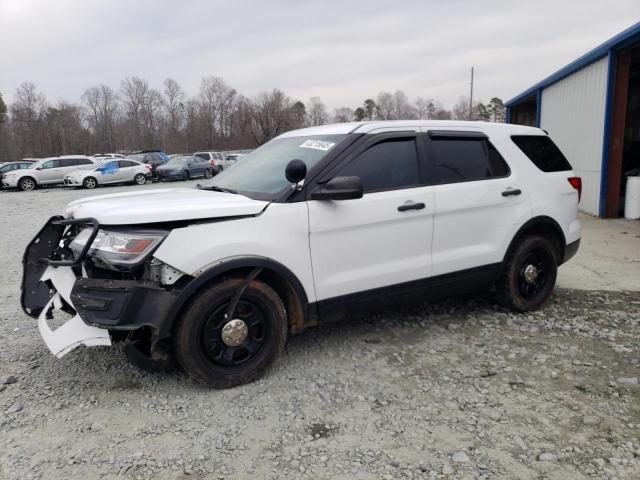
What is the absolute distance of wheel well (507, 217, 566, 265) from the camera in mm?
4710

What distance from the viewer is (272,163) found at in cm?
418

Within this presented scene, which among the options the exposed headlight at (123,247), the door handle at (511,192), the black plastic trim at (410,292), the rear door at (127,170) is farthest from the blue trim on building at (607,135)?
the rear door at (127,170)

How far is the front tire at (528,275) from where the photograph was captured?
4719 mm

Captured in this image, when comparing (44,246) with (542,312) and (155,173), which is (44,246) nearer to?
(542,312)

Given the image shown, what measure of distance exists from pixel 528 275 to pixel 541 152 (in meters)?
1.23

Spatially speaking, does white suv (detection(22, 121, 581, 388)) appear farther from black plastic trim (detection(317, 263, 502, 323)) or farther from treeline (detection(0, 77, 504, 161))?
treeline (detection(0, 77, 504, 161))

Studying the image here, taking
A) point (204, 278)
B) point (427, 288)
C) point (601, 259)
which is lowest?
point (601, 259)

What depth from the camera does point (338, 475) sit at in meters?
2.59

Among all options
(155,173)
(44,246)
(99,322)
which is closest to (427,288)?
(99,322)

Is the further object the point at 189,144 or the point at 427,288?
the point at 189,144

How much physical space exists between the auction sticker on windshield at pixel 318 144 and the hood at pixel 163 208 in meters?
0.71

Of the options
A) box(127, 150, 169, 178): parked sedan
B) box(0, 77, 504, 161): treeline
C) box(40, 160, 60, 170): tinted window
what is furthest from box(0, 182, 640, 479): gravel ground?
box(0, 77, 504, 161): treeline

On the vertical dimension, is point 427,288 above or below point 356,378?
above

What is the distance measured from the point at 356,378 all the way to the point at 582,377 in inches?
63.2
